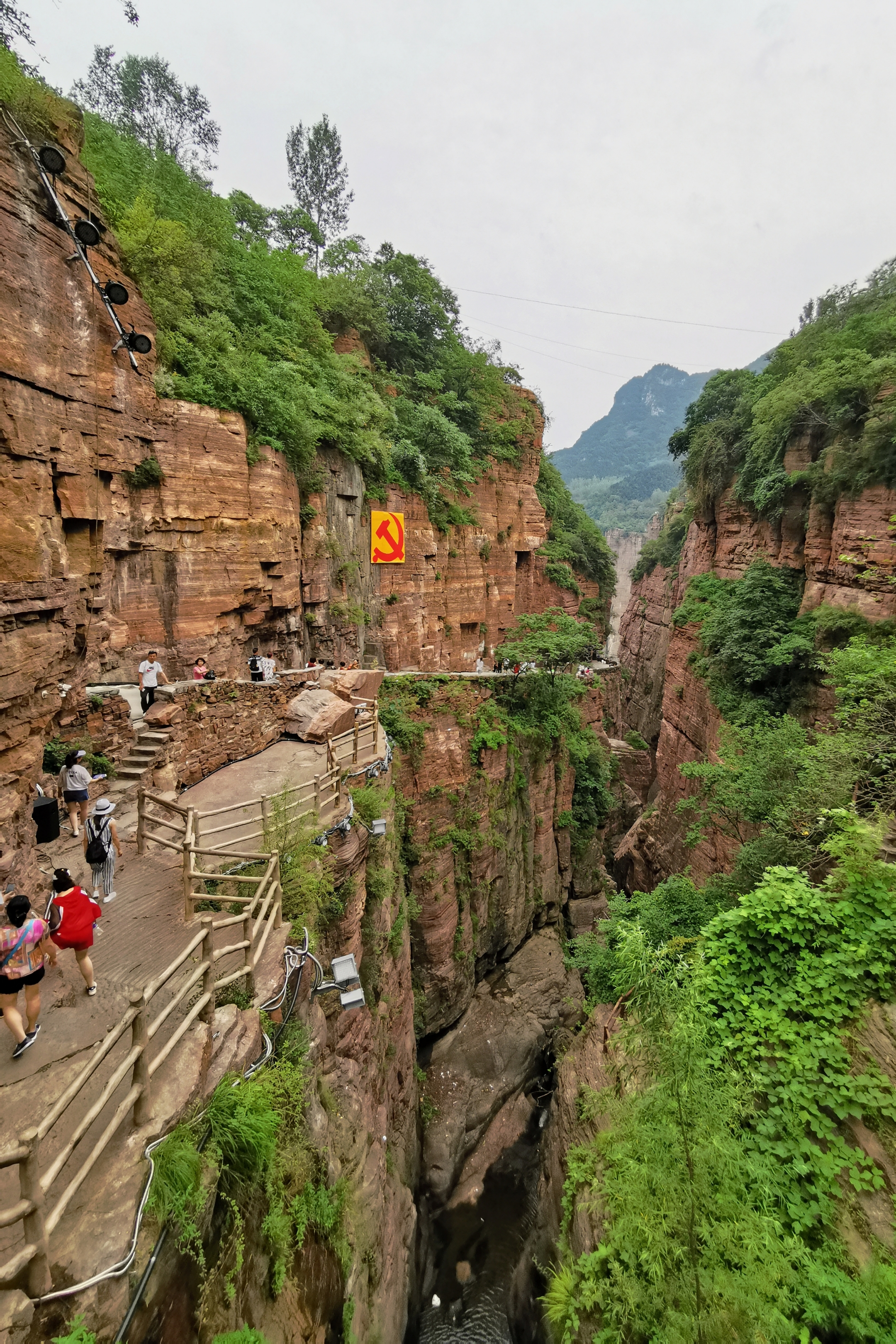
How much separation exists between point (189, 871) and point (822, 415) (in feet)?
69.2

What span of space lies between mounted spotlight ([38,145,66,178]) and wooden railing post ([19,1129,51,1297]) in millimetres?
11108

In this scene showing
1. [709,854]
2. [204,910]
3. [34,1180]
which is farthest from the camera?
[709,854]

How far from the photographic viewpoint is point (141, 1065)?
372 cm

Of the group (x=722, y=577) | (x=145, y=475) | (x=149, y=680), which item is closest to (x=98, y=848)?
(x=149, y=680)

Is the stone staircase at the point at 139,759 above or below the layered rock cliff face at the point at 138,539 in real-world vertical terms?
below

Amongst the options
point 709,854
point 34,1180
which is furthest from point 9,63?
point 709,854

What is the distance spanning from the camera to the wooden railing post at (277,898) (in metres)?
6.37

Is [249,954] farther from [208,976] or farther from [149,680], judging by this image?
[149,680]

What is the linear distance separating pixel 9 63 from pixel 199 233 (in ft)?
28.0

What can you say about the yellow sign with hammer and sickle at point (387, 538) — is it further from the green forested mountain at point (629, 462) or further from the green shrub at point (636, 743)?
the green forested mountain at point (629, 462)

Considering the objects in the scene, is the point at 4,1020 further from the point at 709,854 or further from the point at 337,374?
the point at 337,374

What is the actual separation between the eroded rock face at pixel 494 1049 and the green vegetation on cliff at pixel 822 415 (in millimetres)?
18220

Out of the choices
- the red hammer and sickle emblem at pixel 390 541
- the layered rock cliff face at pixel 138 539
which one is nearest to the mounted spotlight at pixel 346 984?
the layered rock cliff face at pixel 138 539

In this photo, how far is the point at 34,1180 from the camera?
2688 millimetres
